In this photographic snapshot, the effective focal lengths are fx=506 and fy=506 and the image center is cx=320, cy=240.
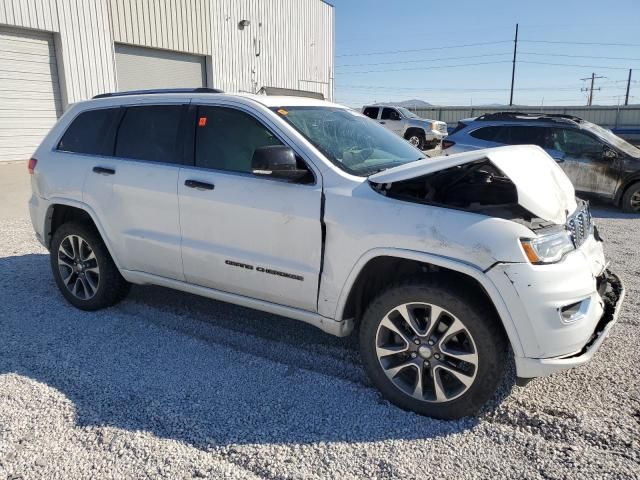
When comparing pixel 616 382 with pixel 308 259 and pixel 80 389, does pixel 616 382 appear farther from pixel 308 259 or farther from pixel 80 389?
pixel 80 389

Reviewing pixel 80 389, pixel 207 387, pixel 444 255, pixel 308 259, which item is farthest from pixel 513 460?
pixel 80 389

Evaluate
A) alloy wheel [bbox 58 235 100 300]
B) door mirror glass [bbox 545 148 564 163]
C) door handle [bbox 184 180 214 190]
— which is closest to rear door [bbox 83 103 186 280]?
door handle [bbox 184 180 214 190]

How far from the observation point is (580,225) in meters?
3.08

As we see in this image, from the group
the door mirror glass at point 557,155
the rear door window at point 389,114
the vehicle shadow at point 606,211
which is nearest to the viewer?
the vehicle shadow at point 606,211

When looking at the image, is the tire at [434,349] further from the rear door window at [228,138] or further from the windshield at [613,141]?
the windshield at [613,141]

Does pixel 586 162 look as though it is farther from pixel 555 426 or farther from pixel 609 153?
pixel 555 426

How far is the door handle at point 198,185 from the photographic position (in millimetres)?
3551

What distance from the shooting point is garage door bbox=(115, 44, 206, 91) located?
52.2 feet

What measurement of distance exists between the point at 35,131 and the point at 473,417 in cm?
1440

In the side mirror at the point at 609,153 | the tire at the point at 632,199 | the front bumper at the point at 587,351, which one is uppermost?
the side mirror at the point at 609,153

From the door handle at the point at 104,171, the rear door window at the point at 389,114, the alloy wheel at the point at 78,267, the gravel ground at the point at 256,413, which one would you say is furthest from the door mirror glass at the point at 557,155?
the rear door window at the point at 389,114

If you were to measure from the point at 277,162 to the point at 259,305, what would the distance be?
40.6 inches

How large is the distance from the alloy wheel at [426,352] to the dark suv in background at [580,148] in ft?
24.1

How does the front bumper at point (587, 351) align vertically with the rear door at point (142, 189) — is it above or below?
below
